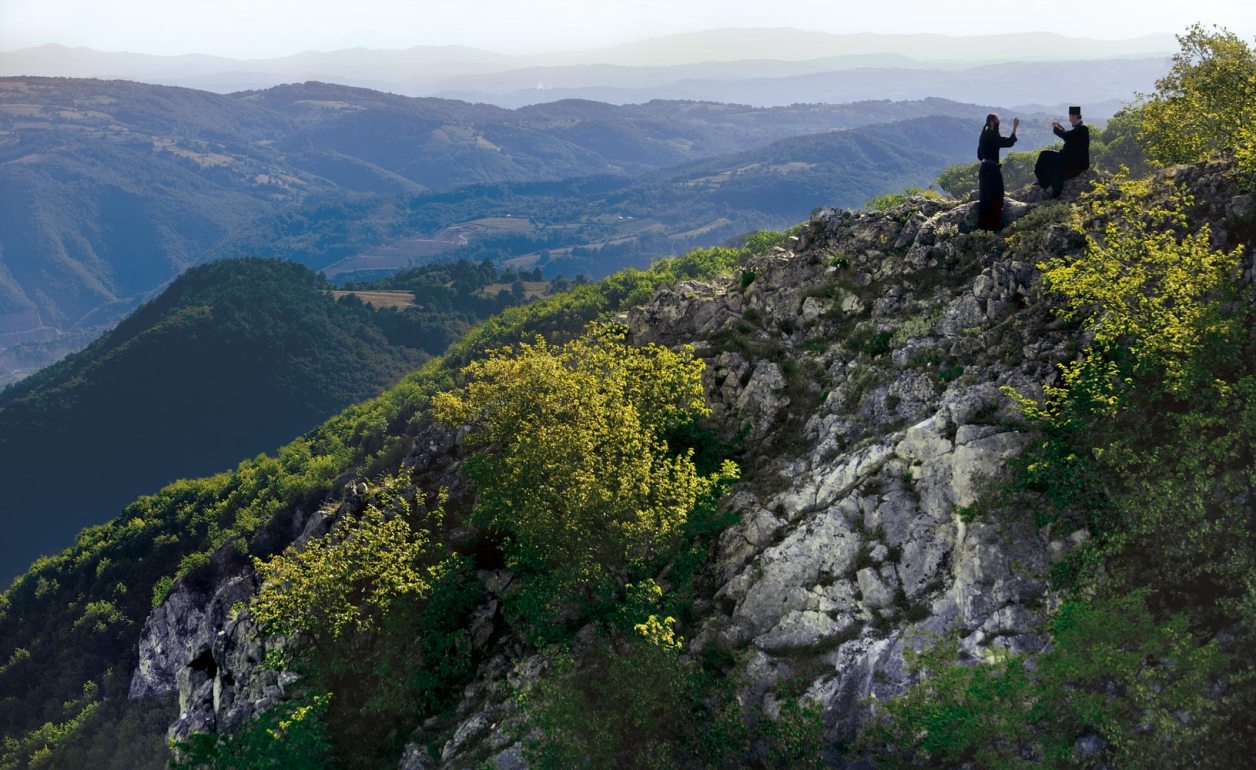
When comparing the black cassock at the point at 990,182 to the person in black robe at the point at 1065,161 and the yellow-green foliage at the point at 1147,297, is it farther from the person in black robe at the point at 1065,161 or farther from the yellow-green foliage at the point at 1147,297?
the yellow-green foliage at the point at 1147,297

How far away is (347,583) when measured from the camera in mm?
31031

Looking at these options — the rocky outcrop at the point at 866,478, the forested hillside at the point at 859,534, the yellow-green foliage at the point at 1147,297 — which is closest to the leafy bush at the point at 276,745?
the forested hillside at the point at 859,534

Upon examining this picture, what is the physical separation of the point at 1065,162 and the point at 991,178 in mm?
4304

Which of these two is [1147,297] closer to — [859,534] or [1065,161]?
[859,534]

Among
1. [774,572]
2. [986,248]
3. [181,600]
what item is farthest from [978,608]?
[181,600]

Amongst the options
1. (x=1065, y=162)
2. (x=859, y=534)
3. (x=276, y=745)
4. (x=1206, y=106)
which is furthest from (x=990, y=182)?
(x=276, y=745)

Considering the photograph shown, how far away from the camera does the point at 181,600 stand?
308 ft

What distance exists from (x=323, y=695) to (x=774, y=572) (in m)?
17.2

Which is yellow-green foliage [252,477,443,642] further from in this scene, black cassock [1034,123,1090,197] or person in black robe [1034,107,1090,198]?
black cassock [1034,123,1090,197]

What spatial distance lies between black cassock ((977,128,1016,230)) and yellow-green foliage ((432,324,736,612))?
1525 centimetres

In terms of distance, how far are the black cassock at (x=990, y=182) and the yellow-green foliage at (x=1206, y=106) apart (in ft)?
23.5

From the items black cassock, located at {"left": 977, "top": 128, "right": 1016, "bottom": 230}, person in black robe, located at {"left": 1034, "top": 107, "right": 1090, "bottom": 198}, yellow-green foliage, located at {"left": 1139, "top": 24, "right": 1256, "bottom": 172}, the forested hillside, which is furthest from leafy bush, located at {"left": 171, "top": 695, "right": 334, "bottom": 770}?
yellow-green foliage, located at {"left": 1139, "top": 24, "right": 1256, "bottom": 172}

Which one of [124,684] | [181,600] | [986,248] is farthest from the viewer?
[124,684]

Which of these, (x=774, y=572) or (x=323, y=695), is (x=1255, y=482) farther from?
(x=323, y=695)
